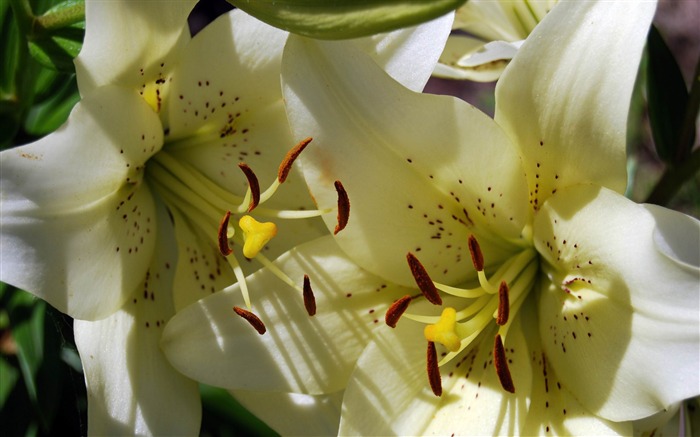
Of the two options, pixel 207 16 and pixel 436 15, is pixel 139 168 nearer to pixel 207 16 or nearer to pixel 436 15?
pixel 436 15

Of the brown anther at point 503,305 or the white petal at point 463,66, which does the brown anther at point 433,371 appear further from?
the white petal at point 463,66

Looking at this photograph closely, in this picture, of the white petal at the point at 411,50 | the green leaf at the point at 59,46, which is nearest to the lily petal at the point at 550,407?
the white petal at the point at 411,50

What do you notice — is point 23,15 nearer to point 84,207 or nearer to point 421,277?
point 84,207

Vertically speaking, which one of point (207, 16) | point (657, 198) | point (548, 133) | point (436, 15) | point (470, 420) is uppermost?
point (436, 15)

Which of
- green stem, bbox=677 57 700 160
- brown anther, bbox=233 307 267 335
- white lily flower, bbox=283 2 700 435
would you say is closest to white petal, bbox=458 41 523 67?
white lily flower, bbox=283 2 700 435

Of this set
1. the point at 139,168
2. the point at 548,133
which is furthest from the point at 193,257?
the point at 548,133

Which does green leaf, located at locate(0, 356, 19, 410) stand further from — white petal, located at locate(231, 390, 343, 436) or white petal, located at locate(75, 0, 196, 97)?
white petal, located at locate(75, 0, 196, 97)
